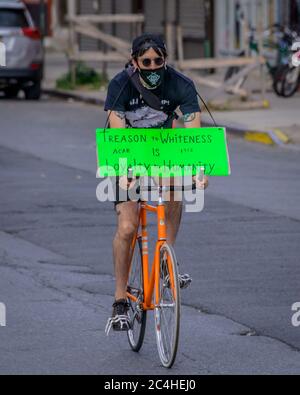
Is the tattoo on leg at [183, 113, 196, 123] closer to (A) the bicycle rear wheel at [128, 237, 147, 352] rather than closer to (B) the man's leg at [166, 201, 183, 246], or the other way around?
(B) the man's leg at [166, 201, 183, 246]

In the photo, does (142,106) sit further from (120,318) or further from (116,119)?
(120,318)

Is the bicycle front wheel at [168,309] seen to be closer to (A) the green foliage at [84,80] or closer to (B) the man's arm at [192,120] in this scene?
(B) the man's arm at [192,120]

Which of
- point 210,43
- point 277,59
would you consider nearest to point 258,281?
point 277,59

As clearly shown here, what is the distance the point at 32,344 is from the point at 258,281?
7.99 feet

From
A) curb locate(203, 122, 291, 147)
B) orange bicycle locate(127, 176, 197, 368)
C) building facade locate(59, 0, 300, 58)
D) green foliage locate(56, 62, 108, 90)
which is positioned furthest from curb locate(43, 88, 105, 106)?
orange bicycle locate(127, 176, 197, 368)

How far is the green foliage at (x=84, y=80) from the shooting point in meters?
29.1

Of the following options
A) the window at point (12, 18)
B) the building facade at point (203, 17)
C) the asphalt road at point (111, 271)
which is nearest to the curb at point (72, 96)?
the window at point (12, 18)

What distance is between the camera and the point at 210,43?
32.4 m

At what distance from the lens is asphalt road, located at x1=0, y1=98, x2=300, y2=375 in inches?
312

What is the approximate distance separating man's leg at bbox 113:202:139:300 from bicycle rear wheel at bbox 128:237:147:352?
113 mm

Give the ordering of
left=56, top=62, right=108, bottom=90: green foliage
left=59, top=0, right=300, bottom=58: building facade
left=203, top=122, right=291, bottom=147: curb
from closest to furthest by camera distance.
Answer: left=203, top=122, right=291, bottom=147: curb
left=56, top=62, right=108, bottom=90: green foliage
left=59, top=0, right=300, bottom=58: building facade

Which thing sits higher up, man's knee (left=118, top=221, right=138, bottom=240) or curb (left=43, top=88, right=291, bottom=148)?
man's knee (left=118, top=221, right=138, bottom=240)

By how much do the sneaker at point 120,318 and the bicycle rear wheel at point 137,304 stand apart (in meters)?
0.07

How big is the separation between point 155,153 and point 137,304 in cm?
92
